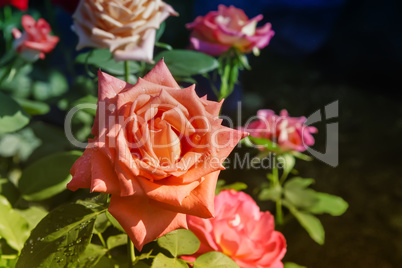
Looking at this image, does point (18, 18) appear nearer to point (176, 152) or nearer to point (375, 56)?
point (176, 152)

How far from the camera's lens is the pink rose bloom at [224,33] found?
0.73 m

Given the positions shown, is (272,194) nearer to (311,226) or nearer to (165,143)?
(311,226)

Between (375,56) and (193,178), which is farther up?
(193,178)

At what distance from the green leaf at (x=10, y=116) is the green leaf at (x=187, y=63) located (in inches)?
8.7

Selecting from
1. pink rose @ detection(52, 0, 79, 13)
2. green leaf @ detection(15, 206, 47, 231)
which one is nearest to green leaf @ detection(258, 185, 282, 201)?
green leaf @ detection(15, 206, 47, 231)

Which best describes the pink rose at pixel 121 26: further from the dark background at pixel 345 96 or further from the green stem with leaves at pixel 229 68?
the dark background at pixel 345 96

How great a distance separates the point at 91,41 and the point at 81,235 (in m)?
0.33

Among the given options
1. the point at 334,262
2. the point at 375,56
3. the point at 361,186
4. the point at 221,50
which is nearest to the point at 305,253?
the point at 334,262

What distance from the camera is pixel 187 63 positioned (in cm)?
70

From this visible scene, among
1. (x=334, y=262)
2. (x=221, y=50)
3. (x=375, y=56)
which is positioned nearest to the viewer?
(x=221, y=50)

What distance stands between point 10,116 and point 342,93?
188 cm

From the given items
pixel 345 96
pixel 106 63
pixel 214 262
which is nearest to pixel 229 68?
pixel 106 63

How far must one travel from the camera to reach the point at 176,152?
34 centimetres

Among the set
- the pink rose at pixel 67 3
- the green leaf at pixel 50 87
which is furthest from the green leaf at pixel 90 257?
the green leaf at pixel 50 87
